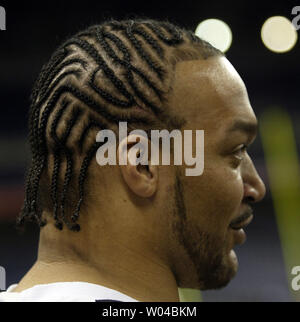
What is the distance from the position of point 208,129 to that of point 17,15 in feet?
12.0

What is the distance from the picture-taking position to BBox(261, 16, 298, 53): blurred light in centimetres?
442

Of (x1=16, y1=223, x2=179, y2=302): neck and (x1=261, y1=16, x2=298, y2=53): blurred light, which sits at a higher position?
(x1=261, y1=16, x2=298, y2=53): blurred light

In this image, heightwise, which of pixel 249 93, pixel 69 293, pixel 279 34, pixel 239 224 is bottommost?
pixel 69 293

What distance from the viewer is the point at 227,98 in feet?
4.36

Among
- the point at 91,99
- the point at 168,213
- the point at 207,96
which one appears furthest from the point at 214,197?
the point at 91,99

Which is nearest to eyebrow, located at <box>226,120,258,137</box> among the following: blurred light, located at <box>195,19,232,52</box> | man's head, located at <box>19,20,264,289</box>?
man's head, located at <box>19,20,264,289</box>

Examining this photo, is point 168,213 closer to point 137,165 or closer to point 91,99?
point 137,165

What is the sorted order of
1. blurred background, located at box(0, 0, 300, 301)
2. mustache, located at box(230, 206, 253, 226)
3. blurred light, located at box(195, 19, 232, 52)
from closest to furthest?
mustache, located at box(230, 206, 253, 226) → blurred light, located at box(195, 19, 232, 52) → blurred background, located at box(0, 0, 300, 301)

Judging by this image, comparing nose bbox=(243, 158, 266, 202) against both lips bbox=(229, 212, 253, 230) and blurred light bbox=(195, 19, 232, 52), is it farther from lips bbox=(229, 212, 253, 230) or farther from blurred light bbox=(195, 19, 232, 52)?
blurred light bbox=(195, 19, 232, 52)

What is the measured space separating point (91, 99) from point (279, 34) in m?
3.58

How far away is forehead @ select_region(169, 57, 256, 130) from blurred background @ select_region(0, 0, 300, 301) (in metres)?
2.98

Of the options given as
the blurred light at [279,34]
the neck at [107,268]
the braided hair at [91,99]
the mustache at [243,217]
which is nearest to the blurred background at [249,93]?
the blurred light at [279,34]

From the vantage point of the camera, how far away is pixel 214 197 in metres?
1.32
